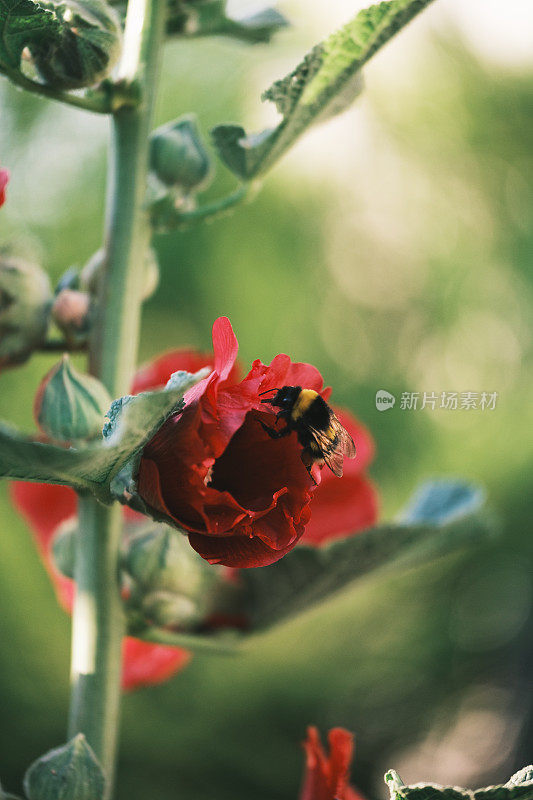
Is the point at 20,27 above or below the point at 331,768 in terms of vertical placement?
above

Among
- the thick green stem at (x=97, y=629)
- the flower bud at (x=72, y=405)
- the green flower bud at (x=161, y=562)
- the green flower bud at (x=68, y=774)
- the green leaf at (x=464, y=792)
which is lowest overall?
the green leaf at (x=464, y=792)

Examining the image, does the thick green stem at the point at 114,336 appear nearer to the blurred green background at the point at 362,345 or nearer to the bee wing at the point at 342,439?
the bee wing at the point at 342,439

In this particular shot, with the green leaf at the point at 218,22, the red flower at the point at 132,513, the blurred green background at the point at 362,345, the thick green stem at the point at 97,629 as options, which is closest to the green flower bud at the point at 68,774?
the thick green stem at the point at 97,629

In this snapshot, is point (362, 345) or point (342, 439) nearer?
point (342, 439)

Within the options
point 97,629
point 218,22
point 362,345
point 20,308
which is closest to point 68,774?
point 97,629

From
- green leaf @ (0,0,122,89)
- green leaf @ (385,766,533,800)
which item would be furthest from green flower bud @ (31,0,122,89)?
green leaf @ (385,766,533,800)

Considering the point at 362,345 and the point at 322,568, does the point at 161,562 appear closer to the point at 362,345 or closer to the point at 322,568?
the point at 322,568
